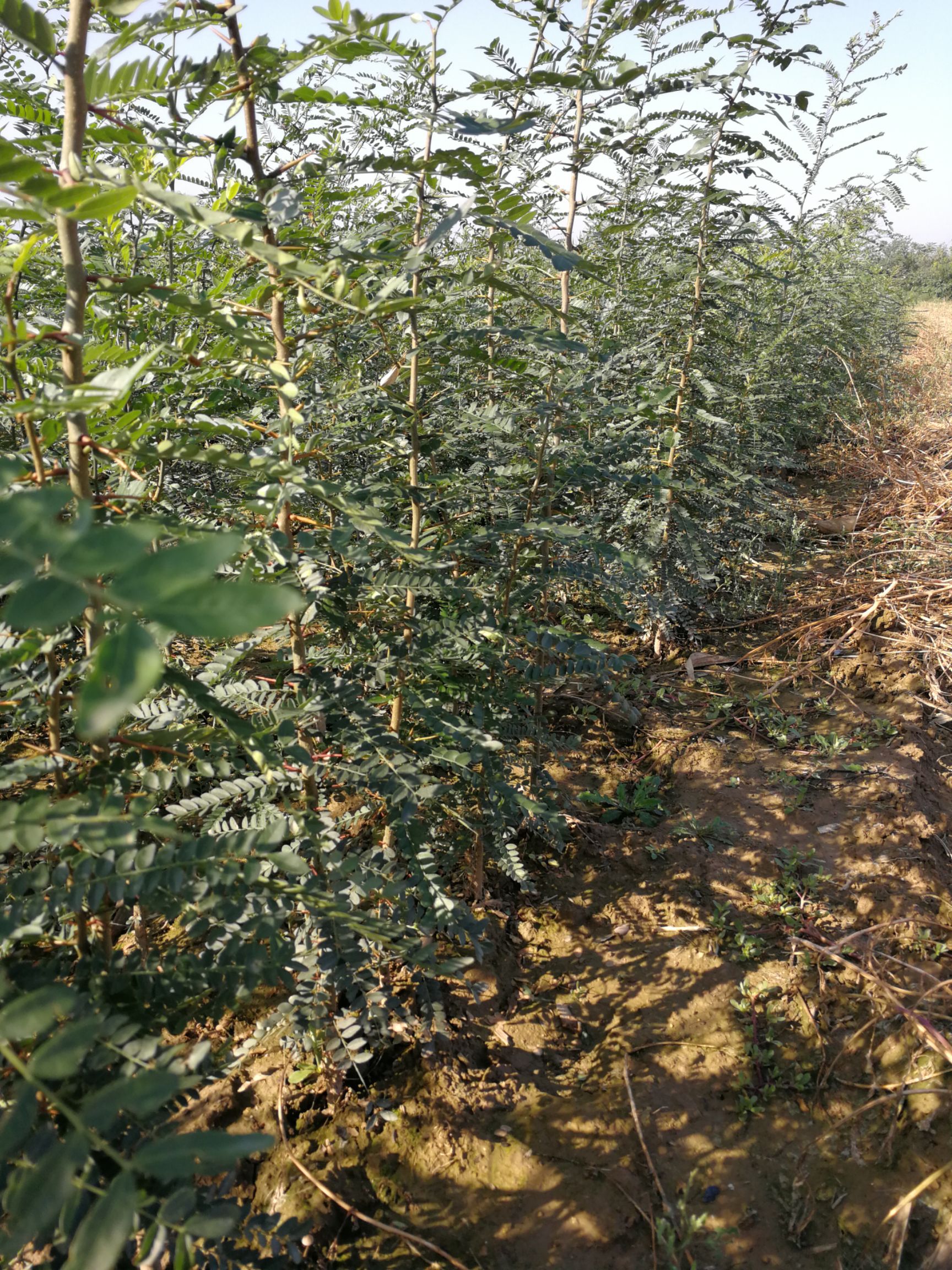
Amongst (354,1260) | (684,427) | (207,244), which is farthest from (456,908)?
(684,427)

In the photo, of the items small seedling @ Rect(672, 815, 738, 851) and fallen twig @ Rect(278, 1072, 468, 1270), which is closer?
fallen twig @ Rect(278, 1072, 468, 1270)

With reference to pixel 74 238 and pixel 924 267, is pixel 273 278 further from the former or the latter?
pixel 924 267

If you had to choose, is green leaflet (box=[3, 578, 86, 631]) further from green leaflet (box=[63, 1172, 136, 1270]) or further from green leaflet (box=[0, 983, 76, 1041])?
green leaflet (box=[63, 1172, 136, 1270])

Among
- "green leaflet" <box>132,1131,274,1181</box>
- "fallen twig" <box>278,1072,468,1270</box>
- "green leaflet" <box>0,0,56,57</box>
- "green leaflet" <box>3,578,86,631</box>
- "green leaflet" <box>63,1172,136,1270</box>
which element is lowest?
"fallen twig" <box>278,1072,468,1270</box>

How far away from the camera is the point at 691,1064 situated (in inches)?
91.7

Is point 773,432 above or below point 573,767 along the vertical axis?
above

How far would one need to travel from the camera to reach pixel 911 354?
1240cm

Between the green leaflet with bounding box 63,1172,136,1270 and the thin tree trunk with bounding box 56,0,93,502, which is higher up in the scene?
the thin tree trunk with bounding box 56,0,93,502

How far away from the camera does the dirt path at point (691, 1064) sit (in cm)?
193

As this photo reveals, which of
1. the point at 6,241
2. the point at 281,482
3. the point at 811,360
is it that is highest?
the point at 811,360

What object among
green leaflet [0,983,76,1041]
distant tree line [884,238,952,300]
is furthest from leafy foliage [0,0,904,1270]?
distant tree line [884,238,952,300]

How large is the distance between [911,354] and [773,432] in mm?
9169

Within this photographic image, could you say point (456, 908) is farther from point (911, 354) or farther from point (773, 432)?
point (911, 354)

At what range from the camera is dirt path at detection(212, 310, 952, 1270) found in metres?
1.93
